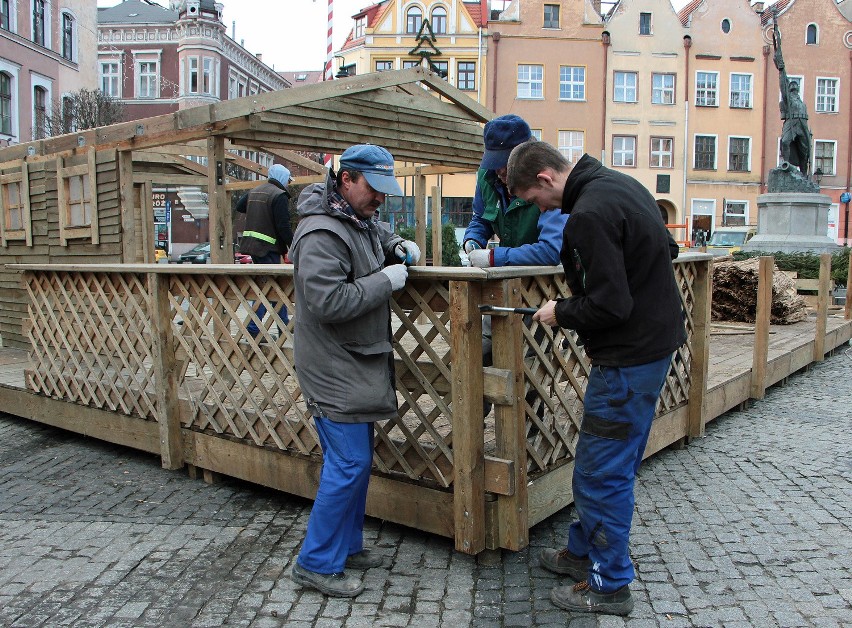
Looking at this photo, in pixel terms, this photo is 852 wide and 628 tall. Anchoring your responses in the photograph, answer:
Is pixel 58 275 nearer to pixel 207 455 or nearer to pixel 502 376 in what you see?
pixel 207 455

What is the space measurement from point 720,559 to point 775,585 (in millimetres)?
302

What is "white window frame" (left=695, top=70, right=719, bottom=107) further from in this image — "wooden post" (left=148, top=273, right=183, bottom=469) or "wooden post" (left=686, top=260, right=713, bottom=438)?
"wooden post" (left=148, top=273, right=183, bottom=469)

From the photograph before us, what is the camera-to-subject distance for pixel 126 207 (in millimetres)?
8242

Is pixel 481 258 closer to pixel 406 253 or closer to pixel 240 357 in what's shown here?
pixel 406 253

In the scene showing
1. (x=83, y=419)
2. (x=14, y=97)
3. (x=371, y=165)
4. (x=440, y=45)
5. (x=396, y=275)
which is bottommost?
(x=83, y=419)

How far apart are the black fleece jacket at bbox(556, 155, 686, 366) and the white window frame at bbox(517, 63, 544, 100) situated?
3715cm

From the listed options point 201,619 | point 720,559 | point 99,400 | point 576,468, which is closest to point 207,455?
point 99,400

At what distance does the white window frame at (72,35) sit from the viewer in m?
33.4

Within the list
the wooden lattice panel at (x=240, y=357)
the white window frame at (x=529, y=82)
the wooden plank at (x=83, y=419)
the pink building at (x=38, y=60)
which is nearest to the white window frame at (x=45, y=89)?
the pink building at (x=38, y=60)

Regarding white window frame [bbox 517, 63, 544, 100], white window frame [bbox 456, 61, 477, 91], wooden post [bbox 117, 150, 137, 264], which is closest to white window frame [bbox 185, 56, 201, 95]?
white window frame [bbox 456, 61, 477, 91]

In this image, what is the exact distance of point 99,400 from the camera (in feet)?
18.2

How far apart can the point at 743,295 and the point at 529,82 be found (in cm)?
3115

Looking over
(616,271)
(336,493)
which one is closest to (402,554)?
(336,493)

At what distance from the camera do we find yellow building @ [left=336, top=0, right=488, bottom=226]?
125ft
